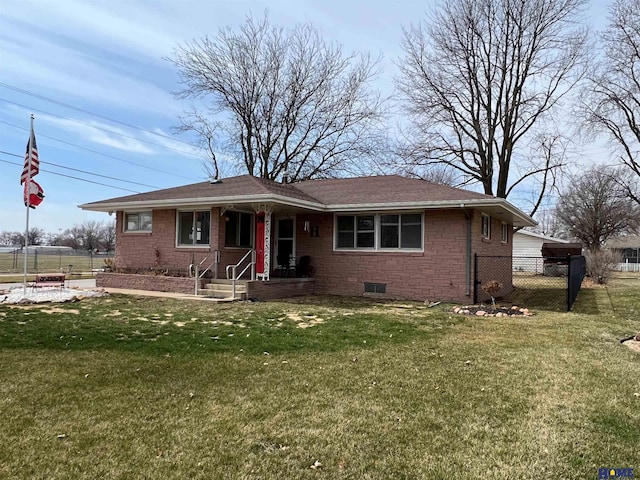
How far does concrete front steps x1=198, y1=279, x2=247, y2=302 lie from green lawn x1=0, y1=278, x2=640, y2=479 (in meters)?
4.33

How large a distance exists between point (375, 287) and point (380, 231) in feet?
5.36

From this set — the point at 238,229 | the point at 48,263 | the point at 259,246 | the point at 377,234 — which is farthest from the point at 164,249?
the point at 48,263

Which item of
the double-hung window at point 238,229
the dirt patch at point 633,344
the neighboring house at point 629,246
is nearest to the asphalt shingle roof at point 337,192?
the double-hung window at point 238,229

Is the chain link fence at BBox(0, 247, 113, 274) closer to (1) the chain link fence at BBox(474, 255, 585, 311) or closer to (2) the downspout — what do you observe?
(2) the downspout

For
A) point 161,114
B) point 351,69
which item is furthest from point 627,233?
point 161,114

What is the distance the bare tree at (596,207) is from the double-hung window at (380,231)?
1124 inches

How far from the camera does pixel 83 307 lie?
10.0m

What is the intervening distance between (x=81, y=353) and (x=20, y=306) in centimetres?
543

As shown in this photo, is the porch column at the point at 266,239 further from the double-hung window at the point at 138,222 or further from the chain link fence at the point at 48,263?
the chain link fence at the point at 48,263

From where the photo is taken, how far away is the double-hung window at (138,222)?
50.9 feet

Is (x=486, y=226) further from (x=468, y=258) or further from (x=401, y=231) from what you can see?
(x=401, y=231)

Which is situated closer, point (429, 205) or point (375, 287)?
point (429, 205)

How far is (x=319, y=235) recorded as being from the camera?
14484mm

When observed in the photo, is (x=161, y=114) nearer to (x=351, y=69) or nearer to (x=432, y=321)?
(x=351, y=69)
